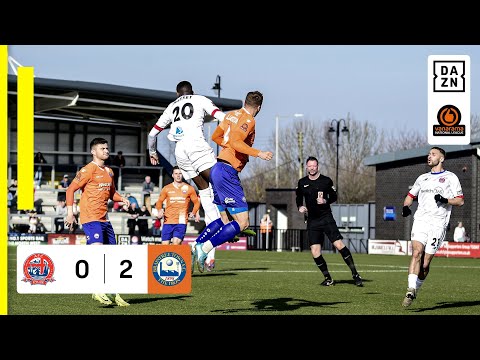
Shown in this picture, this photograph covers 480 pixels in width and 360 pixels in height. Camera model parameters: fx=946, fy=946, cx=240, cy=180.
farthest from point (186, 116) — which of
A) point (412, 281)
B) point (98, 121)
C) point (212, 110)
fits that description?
point (98, 121)

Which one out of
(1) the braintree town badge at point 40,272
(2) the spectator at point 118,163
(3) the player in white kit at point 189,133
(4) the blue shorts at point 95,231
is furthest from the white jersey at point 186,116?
(2) the spectator at point 118,163

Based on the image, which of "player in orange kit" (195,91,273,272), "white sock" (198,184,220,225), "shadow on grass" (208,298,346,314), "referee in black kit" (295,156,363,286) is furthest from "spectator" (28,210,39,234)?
"player in orange kit" (195,91,273,272)

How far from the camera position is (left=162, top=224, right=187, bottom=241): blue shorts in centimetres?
2061

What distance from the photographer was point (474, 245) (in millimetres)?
39375

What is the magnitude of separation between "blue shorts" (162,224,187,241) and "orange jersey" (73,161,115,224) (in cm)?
726

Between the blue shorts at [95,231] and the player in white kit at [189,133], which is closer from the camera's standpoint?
the blue shorts at [95,231]

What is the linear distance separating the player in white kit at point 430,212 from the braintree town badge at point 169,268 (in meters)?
3.93

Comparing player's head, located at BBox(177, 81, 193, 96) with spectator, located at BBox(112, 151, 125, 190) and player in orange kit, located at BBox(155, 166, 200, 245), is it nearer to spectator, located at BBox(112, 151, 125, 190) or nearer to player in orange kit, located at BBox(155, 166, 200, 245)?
player in orange kit, located at BBox(155, 166, 200, 245)

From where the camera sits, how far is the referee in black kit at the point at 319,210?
Answer: 1736 centimetres

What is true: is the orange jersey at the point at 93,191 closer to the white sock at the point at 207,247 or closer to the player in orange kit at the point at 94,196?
the player in orange kit at the point at 94,196

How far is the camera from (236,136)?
1168 centimetres

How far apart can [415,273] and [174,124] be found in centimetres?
415
